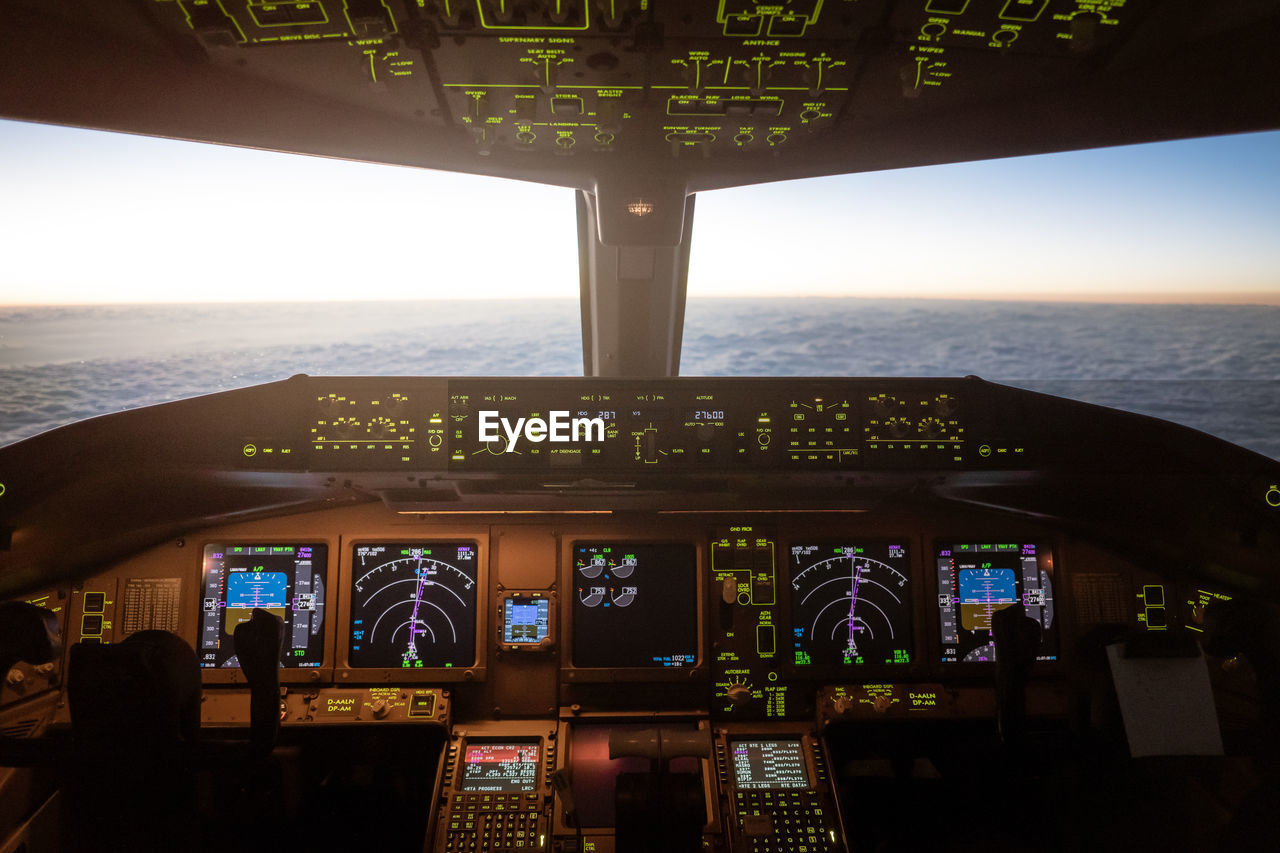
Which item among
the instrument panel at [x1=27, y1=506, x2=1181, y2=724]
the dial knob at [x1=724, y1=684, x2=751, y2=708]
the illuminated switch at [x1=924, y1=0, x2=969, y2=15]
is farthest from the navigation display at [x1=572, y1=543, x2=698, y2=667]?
the illuminated switch at [x1=924, y1=0, x2=969, y2=15]

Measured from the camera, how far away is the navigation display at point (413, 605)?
8.37 ft

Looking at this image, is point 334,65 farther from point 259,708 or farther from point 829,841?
point 829,841

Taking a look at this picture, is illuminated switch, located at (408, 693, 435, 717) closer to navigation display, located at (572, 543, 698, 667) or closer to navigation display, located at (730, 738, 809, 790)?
navigation display, located at (572, 543, 698, 667)

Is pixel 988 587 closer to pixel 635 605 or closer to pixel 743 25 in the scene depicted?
pixel 635 605

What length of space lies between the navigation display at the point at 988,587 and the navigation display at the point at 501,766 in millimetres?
1428

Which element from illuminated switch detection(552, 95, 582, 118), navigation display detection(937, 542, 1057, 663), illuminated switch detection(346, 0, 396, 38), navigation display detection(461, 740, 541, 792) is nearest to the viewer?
illuminated switch detection(346, 0, 396, 38)

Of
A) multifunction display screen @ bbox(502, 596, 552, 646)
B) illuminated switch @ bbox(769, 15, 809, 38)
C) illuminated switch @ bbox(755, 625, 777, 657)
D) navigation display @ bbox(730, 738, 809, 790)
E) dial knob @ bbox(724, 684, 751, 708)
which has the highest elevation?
illuminated switch @ bbox(769, 15, 809, 38)

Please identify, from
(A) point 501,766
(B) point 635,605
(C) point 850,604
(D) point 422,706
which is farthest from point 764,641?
(D) point 422,706

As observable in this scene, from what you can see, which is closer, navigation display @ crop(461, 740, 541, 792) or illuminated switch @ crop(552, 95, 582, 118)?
illuminated switch @ crop(552, 95, 582, 118)

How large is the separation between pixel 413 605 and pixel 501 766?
591 millimetres

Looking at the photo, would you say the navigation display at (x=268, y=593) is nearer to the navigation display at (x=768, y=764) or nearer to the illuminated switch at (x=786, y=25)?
the navigation display at (x=768, y=764)

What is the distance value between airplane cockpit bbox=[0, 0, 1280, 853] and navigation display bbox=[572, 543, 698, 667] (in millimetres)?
12

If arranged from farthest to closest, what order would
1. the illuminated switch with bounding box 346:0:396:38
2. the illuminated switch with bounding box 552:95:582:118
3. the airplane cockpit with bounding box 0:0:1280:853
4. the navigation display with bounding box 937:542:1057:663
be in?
the navigation display with bounding box 937:542:1057:663 → the illuminated switch with bounding box 552:95:582:118 → the airplane cockpit with bounding box 0:0:1280:853 → the illuminated switch with bounding box 346:0:396:38

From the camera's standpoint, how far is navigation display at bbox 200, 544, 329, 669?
253cm
